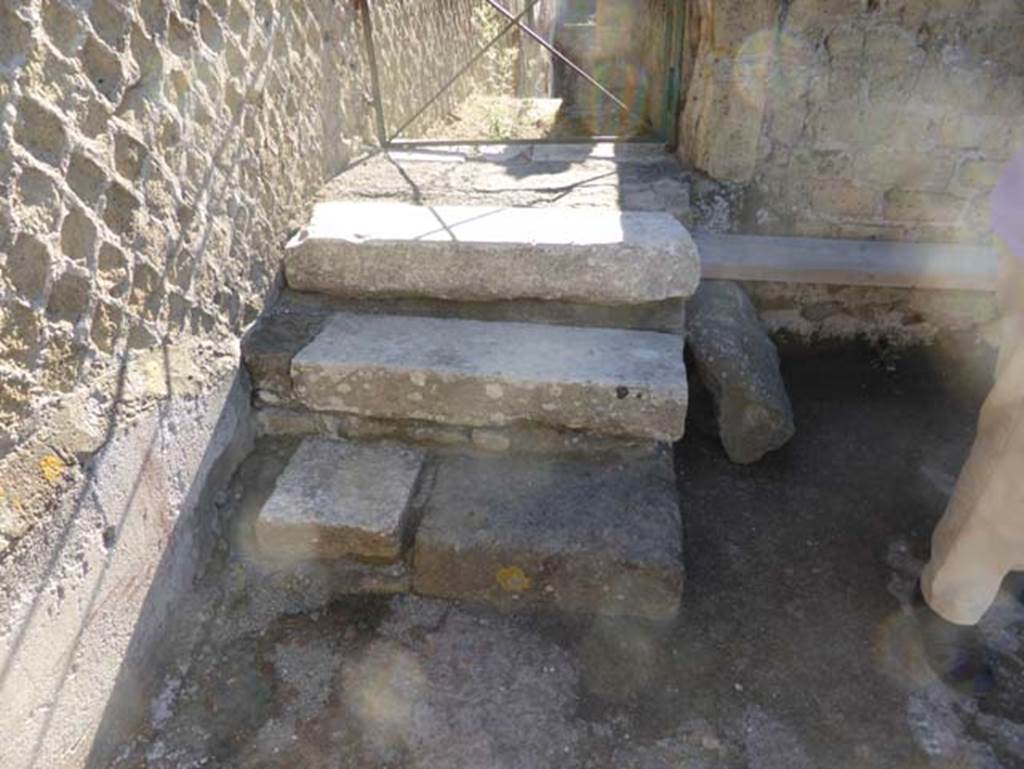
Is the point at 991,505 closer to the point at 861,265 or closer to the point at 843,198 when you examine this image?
the point at 861,265

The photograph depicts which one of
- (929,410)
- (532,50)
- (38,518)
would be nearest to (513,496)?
(38,518)

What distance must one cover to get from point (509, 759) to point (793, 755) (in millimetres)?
698

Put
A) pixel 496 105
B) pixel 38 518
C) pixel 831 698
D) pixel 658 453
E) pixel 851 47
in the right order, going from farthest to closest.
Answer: pixel 496 105
pixel 851 47
pixel 658 453
pixel 831 698
pixel 38 518

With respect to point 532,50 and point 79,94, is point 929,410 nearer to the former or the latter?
point 79,94

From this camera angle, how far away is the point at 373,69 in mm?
3580

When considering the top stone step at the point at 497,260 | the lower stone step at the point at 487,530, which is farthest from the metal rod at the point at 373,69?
the lower stone step at the point at 487,530

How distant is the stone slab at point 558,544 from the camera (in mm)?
2047

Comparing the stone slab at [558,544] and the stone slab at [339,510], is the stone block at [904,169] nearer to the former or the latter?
the stone slab at [558,544]

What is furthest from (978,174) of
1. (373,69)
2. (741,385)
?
(373,69)

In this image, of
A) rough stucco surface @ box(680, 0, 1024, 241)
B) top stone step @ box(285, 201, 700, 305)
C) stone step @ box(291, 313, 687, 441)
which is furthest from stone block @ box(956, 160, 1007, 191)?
stone step @ box(291, 313, 687, 441)

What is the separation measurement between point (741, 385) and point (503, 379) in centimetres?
89

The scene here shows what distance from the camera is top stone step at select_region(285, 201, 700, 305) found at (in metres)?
2.51

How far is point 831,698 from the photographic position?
6.33 ft

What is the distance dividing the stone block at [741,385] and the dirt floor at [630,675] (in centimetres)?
27
